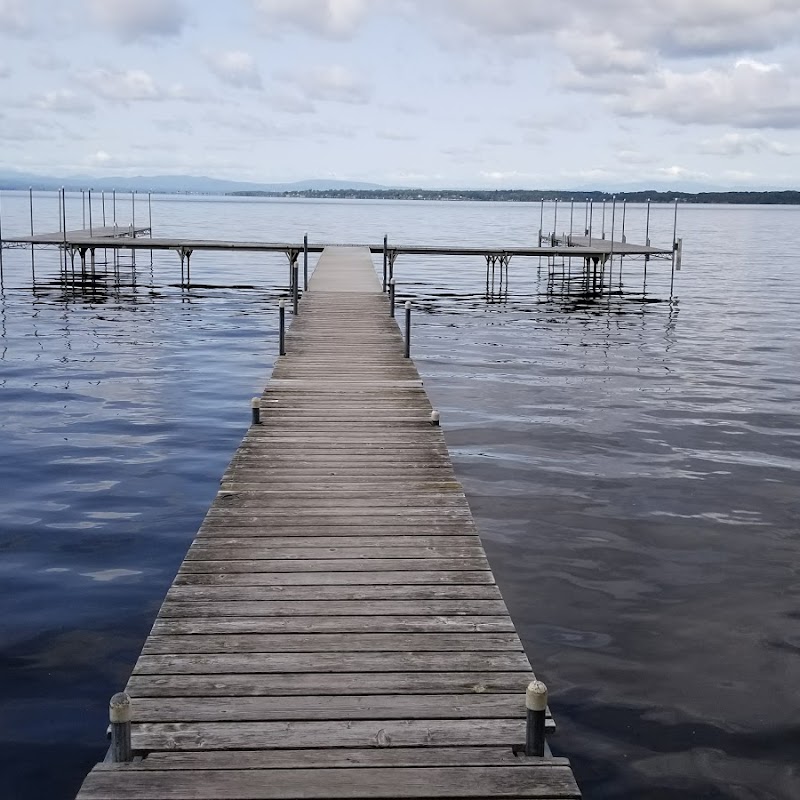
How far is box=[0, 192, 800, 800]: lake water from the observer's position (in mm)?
8102

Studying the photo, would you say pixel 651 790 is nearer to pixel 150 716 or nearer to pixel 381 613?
pixel 381 613

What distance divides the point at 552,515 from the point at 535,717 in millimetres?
8167

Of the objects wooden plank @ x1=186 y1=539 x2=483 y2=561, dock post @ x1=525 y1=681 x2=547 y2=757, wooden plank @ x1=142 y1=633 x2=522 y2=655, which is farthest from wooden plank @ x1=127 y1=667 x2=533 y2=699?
wooden plank @ x1=186 y1=539 x2=483 y2=561

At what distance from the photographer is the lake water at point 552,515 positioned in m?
8.10

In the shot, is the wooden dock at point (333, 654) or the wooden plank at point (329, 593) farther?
the wooden plank at point (329, 593)

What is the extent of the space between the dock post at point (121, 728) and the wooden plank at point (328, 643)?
123 cm

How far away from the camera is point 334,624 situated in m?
7.11

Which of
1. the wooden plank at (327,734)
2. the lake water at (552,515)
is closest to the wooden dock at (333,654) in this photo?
the wooden plank at (327,734)

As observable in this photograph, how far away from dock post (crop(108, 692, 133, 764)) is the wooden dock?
0.22 feet

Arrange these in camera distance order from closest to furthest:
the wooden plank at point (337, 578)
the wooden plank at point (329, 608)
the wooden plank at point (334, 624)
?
1. the wooden plank at point (334, 624)
2. the wooden plank at point (329, 608)
3. the wooden plank at point (337, 578)

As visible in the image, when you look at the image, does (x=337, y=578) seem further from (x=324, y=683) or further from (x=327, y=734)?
(x=327, y=734)

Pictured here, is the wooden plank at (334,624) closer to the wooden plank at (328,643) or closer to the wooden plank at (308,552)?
the wooden plank at (328,643)

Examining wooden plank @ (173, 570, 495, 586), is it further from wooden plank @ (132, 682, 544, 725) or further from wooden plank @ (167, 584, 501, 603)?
wooden plank @ (132, 682, 544, 725)

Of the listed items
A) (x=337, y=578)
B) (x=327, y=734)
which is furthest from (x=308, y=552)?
(x=327, y=734)
